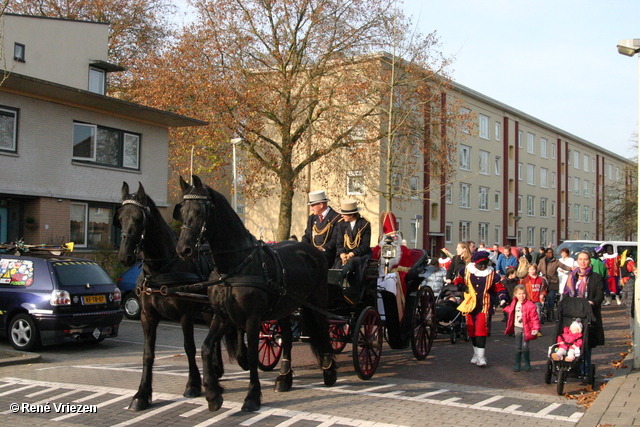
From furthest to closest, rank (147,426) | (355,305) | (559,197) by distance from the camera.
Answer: (559,197) → (355,305) → (147,426)

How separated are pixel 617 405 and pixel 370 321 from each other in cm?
318

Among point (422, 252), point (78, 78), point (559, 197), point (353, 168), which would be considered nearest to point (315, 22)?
point (353, 168)

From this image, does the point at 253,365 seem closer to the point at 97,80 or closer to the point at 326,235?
the point at 326,235

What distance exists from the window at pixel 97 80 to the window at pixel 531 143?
4216 centimetres

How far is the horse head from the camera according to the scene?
274 inches

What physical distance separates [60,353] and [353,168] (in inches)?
795

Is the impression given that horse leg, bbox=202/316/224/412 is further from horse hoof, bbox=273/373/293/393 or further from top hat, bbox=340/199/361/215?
top hat, bbox=340/199/361/215

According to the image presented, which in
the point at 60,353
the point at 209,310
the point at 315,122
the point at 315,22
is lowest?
the point at 60,353

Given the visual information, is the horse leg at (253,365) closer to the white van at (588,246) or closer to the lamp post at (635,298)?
the lamp post at (635,298)

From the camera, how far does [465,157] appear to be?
48.3 metres

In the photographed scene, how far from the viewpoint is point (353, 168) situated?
30.3 metres

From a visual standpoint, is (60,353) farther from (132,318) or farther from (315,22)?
(315,22)

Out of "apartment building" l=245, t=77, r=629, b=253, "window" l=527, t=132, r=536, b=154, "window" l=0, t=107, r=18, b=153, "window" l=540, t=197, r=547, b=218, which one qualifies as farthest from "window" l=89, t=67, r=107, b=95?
"window" l=540, t=197, r=547, b=218

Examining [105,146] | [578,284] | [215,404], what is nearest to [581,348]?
[578,284]
